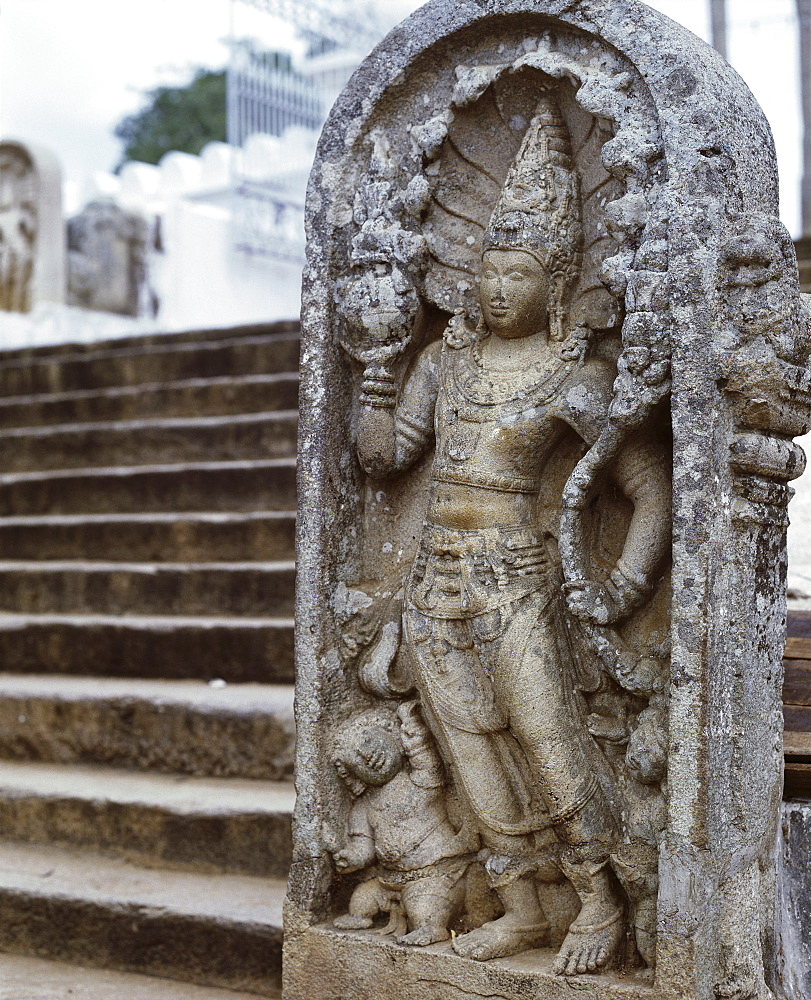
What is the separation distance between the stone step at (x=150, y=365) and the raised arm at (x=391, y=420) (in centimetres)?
319

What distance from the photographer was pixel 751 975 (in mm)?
2229

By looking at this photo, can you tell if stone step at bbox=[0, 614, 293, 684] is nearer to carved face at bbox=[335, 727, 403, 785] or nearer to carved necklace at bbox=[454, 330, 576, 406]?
carved face at bbox=[335, 727, 403, 785]

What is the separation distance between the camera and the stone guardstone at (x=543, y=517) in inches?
87.0

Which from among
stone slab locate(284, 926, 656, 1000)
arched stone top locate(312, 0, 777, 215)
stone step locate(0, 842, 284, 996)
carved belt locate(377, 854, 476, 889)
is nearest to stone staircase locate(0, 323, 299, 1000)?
stone step locate(0, 842, 284, 996)

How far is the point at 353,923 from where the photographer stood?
2.56 metres

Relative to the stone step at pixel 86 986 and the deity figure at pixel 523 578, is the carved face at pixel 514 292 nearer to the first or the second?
the deity figure at pixel 523 578

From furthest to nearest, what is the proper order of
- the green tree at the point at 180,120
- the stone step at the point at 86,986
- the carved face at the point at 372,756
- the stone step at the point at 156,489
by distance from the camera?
the green tree at the point at 180,120
the stone step at the point at 156,489
the stone step at the point at 86,986
the carved face at the point at 372,756

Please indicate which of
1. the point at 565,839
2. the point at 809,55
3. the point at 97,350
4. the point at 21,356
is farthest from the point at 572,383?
the point at 809,55

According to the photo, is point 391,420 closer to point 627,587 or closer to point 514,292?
point 514,292

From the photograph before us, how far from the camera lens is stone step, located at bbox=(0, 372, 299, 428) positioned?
5.59 meters

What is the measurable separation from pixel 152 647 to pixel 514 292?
7.73 feet

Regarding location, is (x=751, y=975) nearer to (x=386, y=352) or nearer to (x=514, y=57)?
(x=386, y=352)

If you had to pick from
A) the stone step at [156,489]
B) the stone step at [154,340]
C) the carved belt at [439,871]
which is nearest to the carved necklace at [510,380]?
the carved belt at [439,871]

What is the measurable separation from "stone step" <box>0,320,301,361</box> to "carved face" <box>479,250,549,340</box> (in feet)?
12.0
